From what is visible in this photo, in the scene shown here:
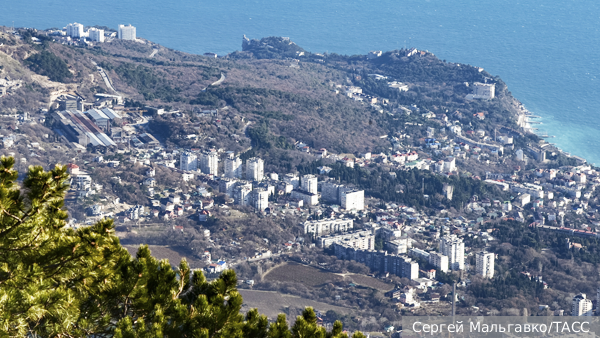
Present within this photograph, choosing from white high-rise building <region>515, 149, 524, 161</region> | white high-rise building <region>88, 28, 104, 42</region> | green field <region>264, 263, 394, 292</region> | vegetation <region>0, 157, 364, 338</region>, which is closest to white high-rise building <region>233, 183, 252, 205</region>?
green field <region>264, 263, 394, 292</region>

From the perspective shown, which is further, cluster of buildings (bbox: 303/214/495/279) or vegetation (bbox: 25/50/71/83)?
vegetation (bbox: 25/50/71/83)

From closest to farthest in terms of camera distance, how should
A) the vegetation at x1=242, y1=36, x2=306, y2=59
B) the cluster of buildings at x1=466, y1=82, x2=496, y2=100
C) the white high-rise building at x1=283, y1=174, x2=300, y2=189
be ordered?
the white high-rise building at x1=283, y1=174, x2=300, y2=189, the cluster of buildings at x1=466, y1=82, x2=496, y2=100, the vegetation at x1=242, y1=36, x2=306, y2=59

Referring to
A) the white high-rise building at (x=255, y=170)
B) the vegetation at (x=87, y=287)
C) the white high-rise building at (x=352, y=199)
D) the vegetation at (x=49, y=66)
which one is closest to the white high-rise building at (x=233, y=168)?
the white high-rise building at (x=255, y=170)

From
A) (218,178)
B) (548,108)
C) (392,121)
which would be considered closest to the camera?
(218,178)

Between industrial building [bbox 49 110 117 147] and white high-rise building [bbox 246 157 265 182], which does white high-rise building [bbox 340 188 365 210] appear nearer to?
white high-rise building [bbox 246 157 265 182]

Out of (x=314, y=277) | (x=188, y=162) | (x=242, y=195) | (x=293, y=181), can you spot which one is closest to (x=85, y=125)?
(x=188, y=162)

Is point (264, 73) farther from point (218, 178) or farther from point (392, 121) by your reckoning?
point (218, 178)

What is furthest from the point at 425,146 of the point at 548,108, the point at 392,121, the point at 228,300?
the point at 228,300
